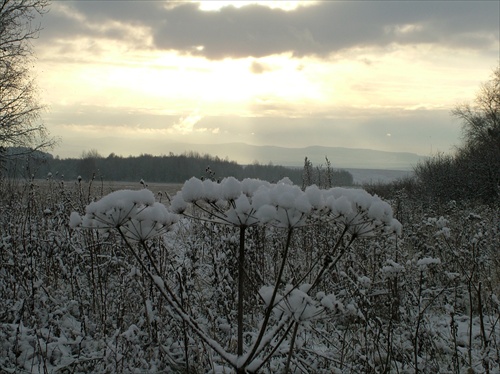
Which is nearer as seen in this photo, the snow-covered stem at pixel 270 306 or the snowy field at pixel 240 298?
the snow-covered stem at pixel 270 306

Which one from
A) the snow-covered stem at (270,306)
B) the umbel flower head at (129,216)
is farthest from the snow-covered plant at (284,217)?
the umbel flower head at (129,216)

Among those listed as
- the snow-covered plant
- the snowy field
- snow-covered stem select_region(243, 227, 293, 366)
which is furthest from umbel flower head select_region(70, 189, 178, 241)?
snow-covered stem select_region(243, 227, 293, 366)

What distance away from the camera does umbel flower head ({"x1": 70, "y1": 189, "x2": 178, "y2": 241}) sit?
2094 millimetres

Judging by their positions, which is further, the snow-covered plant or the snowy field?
the snowy field

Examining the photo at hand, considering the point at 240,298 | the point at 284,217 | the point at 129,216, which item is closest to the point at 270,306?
the point at 240,298

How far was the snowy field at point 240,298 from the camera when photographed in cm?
207

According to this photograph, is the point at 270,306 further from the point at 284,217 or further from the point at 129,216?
the point at 129,216

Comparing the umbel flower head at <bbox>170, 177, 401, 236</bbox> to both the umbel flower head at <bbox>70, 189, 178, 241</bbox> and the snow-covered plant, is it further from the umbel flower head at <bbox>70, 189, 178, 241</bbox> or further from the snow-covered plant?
the umbel flower head at <bbox>70, 189, 178, 241</bbox>

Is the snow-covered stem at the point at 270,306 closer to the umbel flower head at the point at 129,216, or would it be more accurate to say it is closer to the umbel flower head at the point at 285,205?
the umbel flower head at the point at 285,205

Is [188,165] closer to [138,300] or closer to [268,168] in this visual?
[268,168]

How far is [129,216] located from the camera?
6.98ft

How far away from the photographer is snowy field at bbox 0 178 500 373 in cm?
207

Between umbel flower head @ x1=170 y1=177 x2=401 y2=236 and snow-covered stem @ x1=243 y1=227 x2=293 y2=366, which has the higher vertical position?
umbel flower head @ x1=170 y1=177 x2=401 y2=236

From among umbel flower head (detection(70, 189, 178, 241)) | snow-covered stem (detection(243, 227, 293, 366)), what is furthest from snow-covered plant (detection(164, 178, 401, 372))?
umbel flower head (detection(70, 189, 178, 241))
